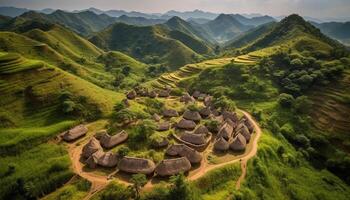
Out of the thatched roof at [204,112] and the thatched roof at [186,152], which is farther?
the thatched roof at [204,112]

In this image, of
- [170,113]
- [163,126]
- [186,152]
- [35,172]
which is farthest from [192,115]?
[35,172]

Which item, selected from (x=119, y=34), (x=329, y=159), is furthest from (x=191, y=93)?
(x=119, y=34)

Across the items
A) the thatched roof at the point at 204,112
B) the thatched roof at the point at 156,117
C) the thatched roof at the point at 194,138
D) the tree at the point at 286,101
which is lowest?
the thatched roof at the point at 156,117

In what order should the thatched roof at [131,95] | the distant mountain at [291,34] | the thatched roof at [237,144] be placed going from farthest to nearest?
the distant mountain at [291,34], the thatched roof at [131,95], the thatched roof at [237,144]

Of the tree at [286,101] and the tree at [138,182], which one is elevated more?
the tree at [286,101]

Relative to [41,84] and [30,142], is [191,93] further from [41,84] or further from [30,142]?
[30,142]

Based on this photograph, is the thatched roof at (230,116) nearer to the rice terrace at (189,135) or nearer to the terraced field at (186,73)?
the rice terrace at (189,135)

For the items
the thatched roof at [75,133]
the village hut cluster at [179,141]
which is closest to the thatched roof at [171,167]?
the village hut cluster at [179,141]

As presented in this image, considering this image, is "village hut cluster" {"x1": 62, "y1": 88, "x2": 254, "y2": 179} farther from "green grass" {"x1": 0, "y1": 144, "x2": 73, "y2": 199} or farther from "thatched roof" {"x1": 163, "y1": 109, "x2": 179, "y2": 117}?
"green grass" {"x1": 0, "y1": 144, "x2": 73, "y2": 199}

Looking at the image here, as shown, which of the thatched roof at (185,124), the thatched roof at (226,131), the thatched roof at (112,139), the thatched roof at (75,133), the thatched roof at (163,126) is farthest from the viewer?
the thatched roof at (185,124)
